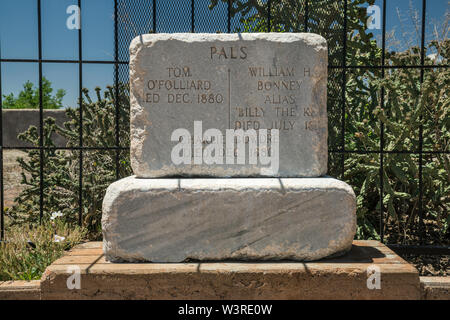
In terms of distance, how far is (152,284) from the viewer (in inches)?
94.8

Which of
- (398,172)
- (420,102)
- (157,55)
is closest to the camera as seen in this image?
(157,55)

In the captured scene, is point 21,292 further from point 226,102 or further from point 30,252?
point 226,102

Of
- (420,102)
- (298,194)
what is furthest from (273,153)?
(420,102)

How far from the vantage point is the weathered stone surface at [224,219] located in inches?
100

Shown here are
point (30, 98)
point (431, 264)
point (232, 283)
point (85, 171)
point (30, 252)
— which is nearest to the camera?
point (232, 283)

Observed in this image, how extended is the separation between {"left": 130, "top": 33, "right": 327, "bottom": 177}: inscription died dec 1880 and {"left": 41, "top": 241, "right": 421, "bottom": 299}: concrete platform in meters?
0.66

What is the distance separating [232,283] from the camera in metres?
2.41

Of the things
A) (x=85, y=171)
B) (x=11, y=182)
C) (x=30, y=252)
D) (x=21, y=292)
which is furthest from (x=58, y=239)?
(x=11, y=182)

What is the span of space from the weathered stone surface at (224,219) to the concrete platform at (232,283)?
15 cm

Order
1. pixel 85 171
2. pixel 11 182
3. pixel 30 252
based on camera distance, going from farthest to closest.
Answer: pixel 11 182 < pixel 85 171 < pixel 30 252

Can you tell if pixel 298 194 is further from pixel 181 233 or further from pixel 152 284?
pixel 152 284

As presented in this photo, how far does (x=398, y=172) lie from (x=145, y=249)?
8.30 feet

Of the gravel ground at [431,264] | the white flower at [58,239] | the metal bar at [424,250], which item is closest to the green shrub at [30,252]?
the white flower at [58,239]

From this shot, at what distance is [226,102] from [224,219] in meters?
0.79
